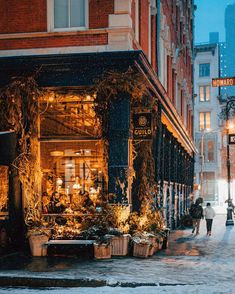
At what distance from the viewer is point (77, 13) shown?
16.0m

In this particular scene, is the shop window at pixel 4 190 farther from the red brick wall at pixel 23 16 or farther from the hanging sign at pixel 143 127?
the red brick wall at pixel 23 16

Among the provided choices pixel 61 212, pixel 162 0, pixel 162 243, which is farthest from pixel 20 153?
pixel 162 0

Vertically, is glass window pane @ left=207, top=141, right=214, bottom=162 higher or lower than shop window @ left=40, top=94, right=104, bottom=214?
higher

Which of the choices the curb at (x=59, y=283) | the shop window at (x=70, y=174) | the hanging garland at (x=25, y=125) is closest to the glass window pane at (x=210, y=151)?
the shop window at (x=70, y=174)

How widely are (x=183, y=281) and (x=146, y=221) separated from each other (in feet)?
16.3

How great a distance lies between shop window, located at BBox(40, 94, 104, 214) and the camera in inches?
622

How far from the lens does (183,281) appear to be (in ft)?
Result: 34.4

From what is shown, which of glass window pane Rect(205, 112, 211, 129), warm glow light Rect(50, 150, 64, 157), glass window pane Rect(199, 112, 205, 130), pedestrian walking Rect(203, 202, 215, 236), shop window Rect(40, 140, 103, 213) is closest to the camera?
shop window Rect(40, 140, 103, 213)

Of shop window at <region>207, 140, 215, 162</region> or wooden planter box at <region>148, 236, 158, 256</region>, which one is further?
shop window at <region>207, 140, 215, 162</region>

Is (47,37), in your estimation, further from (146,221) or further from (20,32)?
(146,221)

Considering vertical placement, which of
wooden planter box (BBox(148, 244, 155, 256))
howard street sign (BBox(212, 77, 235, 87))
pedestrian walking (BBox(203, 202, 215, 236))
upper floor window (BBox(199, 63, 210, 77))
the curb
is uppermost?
upper floor window (BBox(199, 63, 210, 77))

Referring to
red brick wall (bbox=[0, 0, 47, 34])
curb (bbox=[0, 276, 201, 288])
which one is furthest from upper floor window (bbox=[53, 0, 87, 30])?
curb (bbox=[0, 276, 201, 288])

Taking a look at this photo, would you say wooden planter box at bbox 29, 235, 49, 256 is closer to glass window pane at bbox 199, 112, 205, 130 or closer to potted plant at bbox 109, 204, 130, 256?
potted plant at bbox 109, 204, 130, 256

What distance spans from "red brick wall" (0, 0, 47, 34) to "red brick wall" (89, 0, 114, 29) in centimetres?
146
